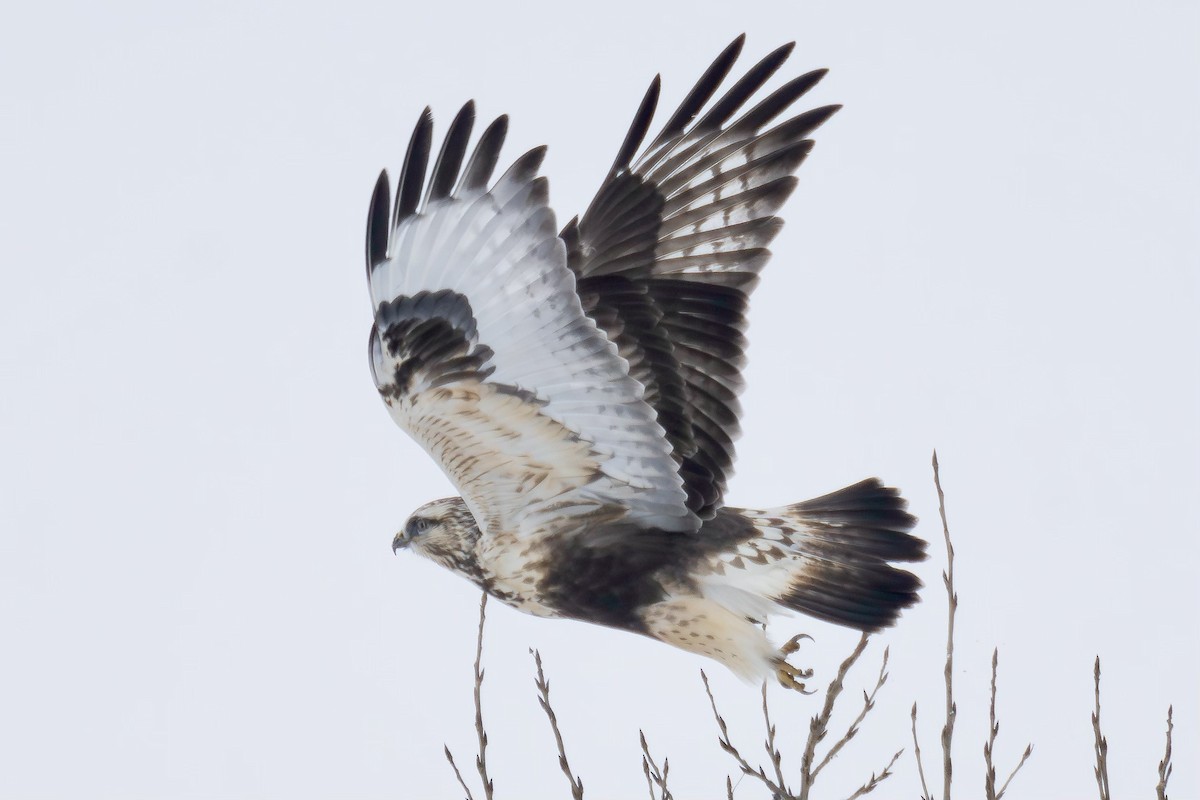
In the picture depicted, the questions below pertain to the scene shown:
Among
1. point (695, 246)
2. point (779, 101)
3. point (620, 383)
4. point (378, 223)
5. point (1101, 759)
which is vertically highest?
point (779, 101)

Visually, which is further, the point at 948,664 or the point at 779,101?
the point at 779,101

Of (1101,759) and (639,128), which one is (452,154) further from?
(1101,759)

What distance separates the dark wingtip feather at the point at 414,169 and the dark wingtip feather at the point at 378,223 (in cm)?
3

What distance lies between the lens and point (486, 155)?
364 centimetres

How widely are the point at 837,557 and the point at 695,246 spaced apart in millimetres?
1201

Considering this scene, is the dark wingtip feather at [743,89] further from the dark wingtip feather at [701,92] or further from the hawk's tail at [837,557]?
the hawk's tail at [837,557]

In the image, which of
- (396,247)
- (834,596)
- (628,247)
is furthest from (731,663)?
(396,247)

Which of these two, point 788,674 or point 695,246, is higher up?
point 695,246

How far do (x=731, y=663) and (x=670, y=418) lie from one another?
2.76 feet

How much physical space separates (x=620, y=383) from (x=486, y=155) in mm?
759

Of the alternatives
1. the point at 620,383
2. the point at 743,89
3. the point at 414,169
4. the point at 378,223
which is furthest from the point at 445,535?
the point at 743,89

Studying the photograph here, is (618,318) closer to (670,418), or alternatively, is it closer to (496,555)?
(670,418)

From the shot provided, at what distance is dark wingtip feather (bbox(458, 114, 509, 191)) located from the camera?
364 cm

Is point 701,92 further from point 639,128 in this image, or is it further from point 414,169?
point 414,169
